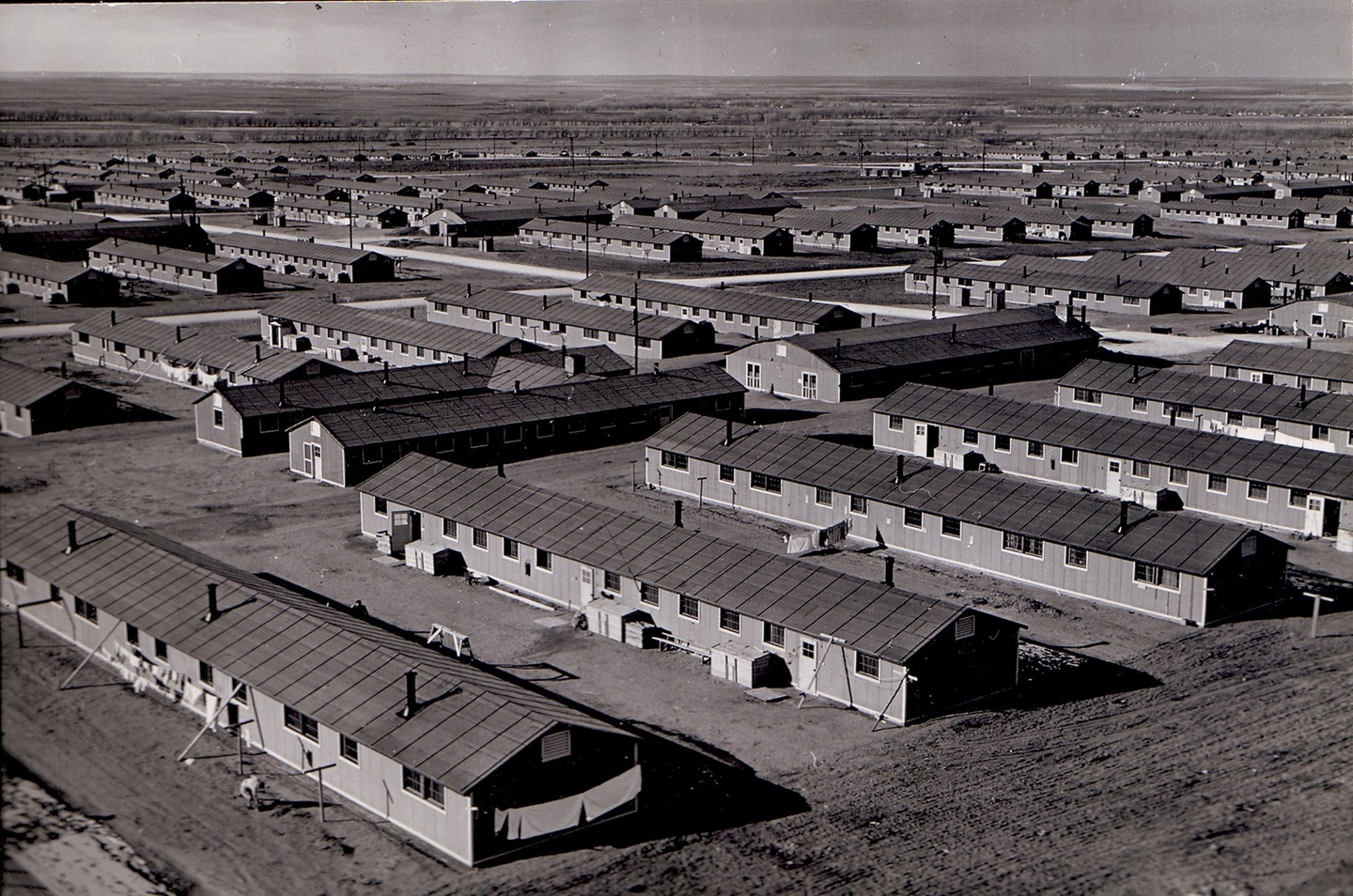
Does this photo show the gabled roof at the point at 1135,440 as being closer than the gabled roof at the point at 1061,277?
Yes

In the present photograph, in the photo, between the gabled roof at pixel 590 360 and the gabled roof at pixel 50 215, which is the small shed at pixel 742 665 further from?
the gabled roof at pixel 50 215

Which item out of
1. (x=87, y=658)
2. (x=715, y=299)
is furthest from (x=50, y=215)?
(x=87, y=658)

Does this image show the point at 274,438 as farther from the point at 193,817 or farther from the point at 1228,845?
the point at 1228,845

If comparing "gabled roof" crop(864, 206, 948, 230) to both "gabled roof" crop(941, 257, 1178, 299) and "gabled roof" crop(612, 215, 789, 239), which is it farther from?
"gabled roof" crop(941, 257, 1178, 299)

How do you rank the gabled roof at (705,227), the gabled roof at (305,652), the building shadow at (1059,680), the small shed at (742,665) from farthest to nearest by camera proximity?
the gabled roof at (705,227) → the small shed at (742,665) → the building shadow at (1059,680) → the gabled roof at (305,652)

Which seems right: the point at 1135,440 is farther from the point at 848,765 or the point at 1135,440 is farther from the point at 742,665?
the point at 848,765

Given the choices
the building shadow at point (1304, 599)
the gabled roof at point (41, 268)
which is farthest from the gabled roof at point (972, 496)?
the gabled roof at point (41, 268)
